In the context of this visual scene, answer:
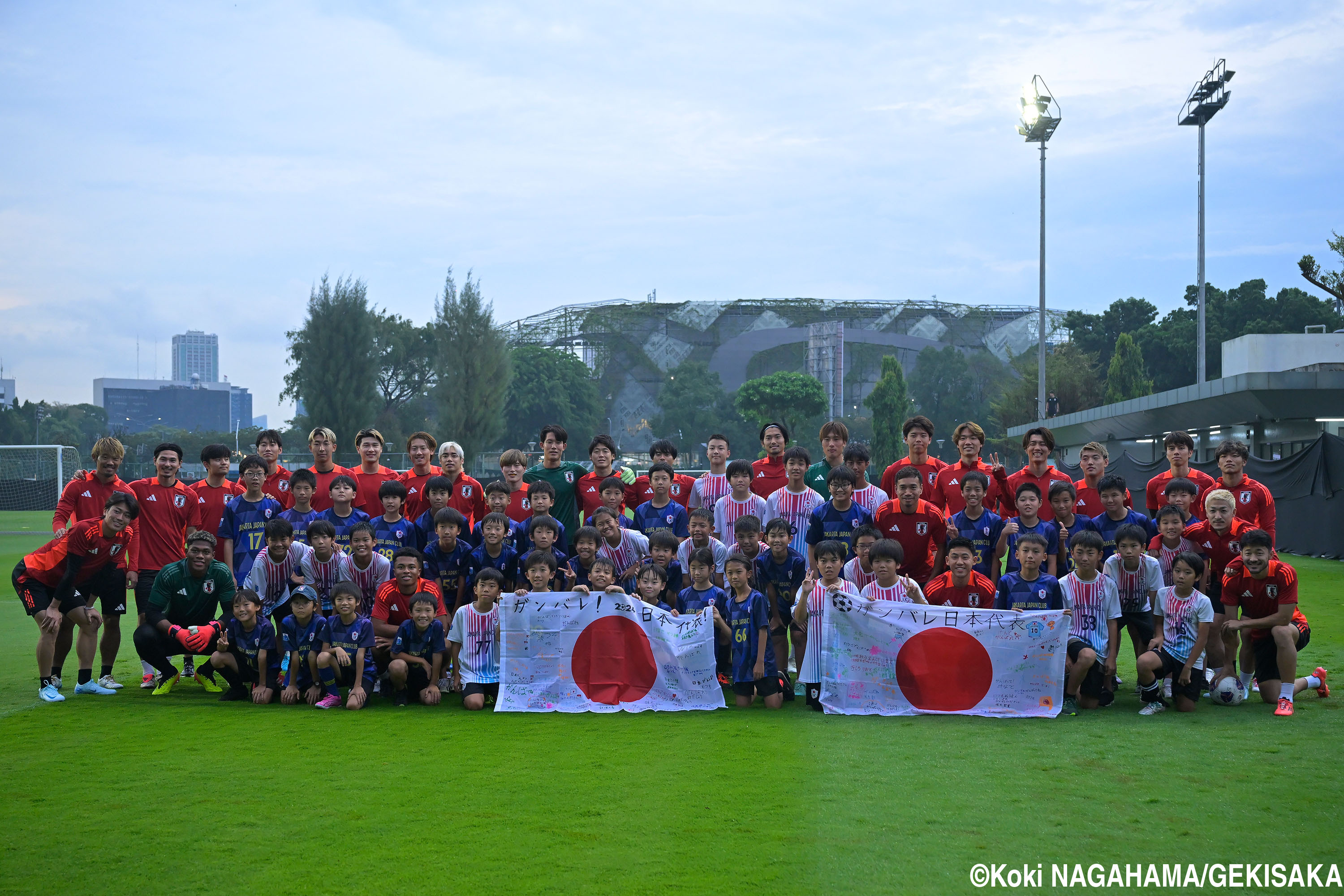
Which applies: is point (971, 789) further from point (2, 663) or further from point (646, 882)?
point (2, 663)

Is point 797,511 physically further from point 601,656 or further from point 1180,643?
point 1180,643

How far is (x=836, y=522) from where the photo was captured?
7.55 metres

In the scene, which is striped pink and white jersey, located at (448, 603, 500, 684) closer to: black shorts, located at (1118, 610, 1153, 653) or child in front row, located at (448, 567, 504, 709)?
child in front row, located at (448, 567, 504, 709)

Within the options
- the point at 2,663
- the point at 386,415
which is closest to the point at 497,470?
the point at 386,415

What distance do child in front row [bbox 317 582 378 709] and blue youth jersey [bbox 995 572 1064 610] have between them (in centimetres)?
430

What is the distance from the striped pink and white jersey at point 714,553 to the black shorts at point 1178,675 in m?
2.96

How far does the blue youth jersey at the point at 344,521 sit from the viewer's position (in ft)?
25.7

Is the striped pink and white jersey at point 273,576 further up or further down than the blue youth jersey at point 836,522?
further down

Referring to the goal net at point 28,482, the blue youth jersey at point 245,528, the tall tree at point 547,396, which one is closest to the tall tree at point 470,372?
the goal net at point 28,482

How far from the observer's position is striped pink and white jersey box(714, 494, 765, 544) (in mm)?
7969

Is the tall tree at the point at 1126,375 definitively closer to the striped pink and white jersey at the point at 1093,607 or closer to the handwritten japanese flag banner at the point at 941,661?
the striped pink and white jersey at the point at 1093,607

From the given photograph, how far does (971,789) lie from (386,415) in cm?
6312

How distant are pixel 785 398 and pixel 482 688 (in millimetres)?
78781

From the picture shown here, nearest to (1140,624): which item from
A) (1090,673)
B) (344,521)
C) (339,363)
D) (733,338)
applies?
(1090,673)
